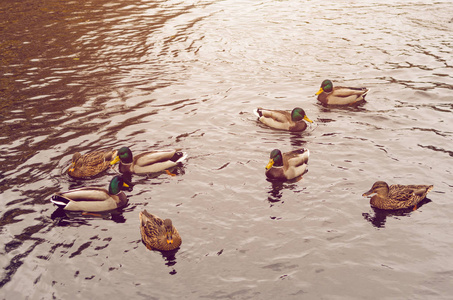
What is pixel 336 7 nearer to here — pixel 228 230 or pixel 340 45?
pixel 340 45

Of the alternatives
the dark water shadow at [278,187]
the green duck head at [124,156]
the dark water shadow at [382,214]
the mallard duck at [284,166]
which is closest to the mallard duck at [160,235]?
the dark water shadow at [278,187]

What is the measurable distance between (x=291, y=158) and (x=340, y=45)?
11.8 meters

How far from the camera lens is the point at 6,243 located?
11055 mm

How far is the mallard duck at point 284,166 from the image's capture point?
13.4 metres

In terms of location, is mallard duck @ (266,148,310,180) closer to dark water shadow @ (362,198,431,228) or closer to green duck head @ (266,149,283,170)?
green duck head @ (266,149,283,170)

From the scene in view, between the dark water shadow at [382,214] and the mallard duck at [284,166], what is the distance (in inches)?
89.5

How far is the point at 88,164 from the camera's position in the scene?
13.6 meters

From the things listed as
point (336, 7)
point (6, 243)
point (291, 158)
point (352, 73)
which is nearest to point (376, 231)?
point (291, 158)

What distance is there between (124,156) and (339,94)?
324 inches

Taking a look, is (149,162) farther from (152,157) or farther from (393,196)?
(393,196)

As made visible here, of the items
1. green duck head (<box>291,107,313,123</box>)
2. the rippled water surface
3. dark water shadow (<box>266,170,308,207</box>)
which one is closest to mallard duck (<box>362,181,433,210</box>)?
the rippled water surface

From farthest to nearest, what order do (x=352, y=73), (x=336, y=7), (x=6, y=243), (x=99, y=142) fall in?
1. (x=336, y=7)
2. (x=352, y=73)
3. (x=99, y=142)
4. (x=6, y=243)

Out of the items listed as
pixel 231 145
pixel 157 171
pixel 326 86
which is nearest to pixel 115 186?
pixel 157 171

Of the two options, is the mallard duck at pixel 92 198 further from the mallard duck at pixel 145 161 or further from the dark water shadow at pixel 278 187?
the dark water shadow at pixel 278 187
